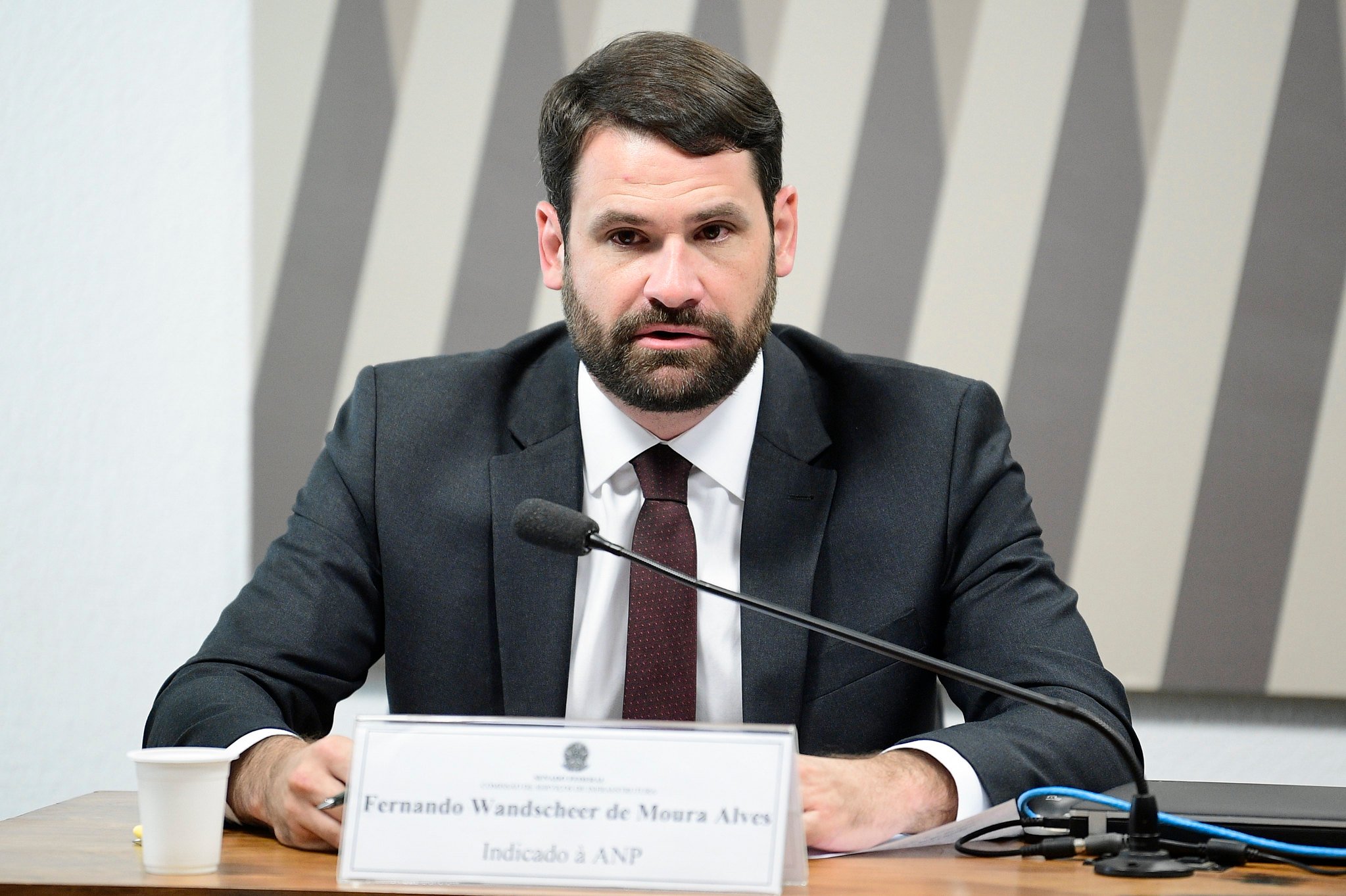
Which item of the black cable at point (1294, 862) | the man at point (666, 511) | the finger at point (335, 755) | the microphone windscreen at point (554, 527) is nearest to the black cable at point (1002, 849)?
the black cable at point (1294, 862)

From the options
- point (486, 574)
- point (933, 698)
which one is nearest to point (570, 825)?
point (486, 574)

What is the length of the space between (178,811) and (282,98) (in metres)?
1.48

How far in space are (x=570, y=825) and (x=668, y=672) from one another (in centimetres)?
56

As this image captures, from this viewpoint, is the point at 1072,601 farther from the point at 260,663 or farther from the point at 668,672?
the point at 260,663

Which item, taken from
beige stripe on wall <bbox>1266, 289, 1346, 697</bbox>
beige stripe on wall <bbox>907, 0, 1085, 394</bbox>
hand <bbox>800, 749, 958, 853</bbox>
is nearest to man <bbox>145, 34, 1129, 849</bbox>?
hand <bbox>800, 749, 958, 853</bbox>

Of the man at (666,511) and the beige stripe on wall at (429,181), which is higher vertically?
the beige stripe on wall at (429,181)

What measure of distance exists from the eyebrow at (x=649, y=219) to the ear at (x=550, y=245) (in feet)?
0.62

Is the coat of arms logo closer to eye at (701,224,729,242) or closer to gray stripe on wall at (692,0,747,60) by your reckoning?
eye at (701,224,729,242)

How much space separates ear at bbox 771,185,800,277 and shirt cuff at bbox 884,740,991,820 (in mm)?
683

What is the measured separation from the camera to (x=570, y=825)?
0.79 metres

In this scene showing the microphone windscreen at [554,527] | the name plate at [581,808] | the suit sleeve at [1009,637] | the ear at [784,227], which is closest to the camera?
the name plate at [581,808]

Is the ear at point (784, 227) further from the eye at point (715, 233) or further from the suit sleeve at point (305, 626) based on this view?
the suit sleeve at point (305, 626)

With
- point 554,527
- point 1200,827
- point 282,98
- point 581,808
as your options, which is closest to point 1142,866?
point 1200,827

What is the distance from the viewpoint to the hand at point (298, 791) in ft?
3.09
